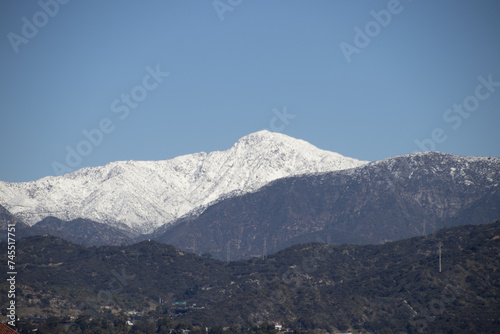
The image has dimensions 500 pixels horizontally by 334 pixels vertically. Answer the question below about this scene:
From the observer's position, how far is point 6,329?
12781 cm

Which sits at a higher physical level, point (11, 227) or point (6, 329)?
point (11, 227)

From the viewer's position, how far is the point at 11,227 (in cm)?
17962

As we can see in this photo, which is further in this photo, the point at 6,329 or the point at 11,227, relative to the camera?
the point at 11,227

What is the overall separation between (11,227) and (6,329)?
181 ft
